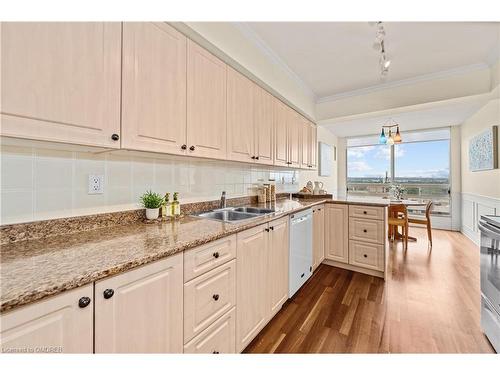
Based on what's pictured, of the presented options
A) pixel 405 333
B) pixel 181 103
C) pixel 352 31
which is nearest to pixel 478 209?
pixel 405 333

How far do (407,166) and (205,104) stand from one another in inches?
236

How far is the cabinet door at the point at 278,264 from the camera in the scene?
1.75 metres

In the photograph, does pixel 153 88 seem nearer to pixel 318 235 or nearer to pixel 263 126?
pixel 263 126

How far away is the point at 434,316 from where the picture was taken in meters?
1.89

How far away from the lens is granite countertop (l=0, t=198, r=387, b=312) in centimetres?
60

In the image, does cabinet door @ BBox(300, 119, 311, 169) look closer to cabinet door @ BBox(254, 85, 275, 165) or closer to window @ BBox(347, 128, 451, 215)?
cabinet door @ BBox(254, 85, 275, 165)

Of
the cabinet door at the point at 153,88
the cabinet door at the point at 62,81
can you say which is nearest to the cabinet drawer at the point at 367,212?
the cabinet door at the point at 153,88

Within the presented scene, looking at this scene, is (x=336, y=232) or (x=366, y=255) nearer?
(x=366, y=255)

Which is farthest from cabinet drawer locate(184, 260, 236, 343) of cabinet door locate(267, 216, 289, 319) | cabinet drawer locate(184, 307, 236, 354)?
cabinet door locate(267, 216, 289, 319)

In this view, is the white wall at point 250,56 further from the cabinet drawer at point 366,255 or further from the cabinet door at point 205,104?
the cabinet drawer at point 366,255

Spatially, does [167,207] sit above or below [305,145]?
below

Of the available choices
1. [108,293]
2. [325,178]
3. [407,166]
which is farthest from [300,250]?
[407,166]

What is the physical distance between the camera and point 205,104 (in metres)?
1.55

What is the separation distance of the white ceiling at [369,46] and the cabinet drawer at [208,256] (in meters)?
1.90
